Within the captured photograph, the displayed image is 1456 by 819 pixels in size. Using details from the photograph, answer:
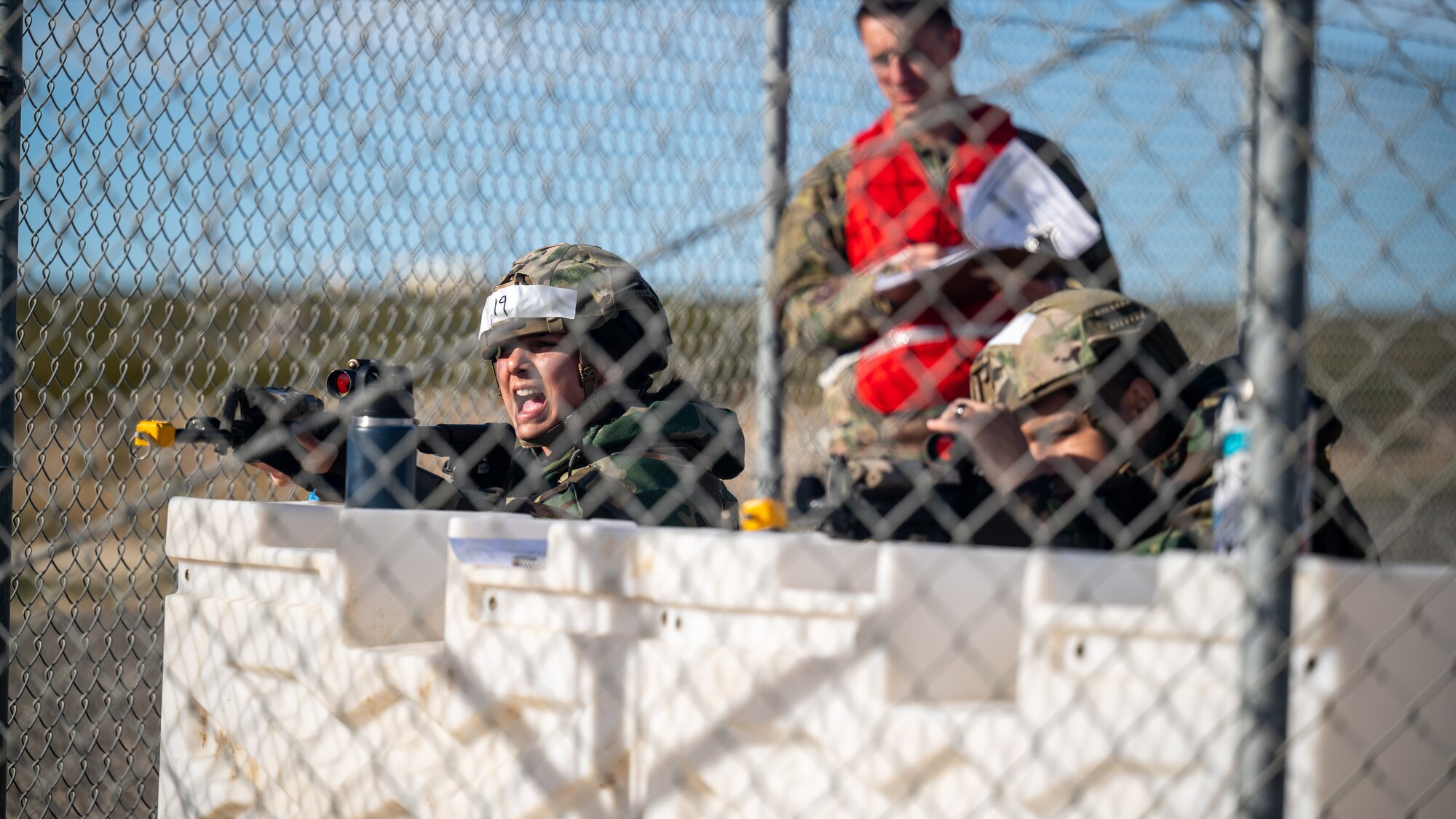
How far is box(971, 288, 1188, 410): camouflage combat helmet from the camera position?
2.29m

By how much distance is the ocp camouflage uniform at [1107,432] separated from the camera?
6.80 ft

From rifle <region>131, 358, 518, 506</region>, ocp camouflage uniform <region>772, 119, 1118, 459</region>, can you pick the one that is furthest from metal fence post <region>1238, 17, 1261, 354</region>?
rifle <region>131, 358, 518, 506</region>

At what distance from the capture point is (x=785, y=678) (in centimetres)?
179

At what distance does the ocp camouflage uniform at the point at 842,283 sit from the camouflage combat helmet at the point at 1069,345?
17cm

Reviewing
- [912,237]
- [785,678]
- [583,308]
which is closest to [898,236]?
[912,237]

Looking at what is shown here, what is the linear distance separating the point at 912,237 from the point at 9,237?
1912mm

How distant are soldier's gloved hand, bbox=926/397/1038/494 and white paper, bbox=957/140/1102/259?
0.59 m

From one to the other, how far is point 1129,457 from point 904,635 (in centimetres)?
72

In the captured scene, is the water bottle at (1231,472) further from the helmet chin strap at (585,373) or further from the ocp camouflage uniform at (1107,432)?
Result: the helmet chin strap at (585,373)

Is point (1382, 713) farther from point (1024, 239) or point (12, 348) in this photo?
point (12, 348)

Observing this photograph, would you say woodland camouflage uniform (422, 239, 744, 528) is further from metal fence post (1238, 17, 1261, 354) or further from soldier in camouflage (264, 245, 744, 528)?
metal fence post (1238, 17, 1261, 354)

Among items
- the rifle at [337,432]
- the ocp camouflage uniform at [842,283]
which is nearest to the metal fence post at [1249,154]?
the ocp camouflage uniform at [842,283]

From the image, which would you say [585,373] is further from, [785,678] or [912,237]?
[785,678]

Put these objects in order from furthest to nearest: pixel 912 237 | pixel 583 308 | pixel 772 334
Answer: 1. pixel 772 334
2. pixel 912 237
3. pixel 583 308
